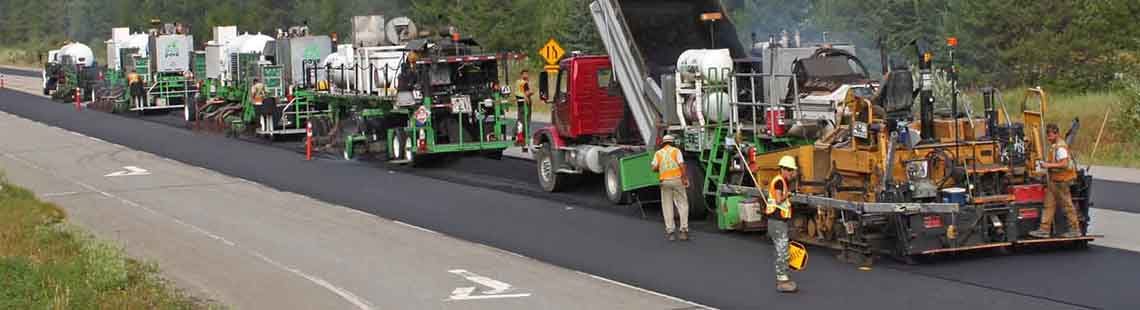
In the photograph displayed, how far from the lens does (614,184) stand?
23.3 meters

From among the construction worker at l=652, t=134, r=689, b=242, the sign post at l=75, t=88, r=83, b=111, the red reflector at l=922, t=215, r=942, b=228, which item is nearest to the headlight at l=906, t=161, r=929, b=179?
the red reflector at l=922, t=215, r=942, b=228

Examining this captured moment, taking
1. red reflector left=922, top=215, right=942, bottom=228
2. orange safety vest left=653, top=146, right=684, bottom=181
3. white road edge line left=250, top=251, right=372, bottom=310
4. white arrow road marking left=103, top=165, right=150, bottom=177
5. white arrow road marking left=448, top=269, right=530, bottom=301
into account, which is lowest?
white arrow road marking left=103, top=165, right=150, bottom=177

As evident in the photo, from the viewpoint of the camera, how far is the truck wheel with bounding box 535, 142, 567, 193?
84.1 ft

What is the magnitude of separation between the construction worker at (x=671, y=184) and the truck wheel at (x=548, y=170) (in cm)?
626

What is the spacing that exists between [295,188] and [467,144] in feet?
14.4

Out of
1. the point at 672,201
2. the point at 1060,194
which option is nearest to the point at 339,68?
the point at 672,201

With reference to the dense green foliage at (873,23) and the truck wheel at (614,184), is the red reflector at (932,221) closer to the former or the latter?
the dense green foliage at (873,23)

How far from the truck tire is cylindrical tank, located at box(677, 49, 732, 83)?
8.97 feet

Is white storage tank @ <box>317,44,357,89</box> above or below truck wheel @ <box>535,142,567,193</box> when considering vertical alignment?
above

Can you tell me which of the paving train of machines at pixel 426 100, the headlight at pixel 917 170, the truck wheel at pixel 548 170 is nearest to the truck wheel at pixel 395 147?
the paving train of machines at pixel 426 100

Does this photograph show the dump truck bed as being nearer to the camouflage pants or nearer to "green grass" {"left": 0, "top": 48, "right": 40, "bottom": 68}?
the camouflage pants

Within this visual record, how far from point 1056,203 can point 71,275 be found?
11067 mm

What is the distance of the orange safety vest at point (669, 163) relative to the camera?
63.3ft

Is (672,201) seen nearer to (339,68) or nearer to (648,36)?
(648,36)
